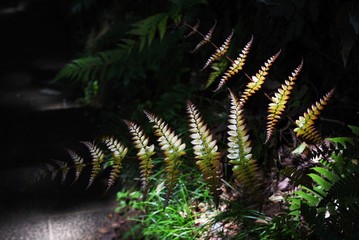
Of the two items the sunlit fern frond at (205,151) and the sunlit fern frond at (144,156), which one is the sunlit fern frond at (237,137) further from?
the sunlit fern frond at (144,156)

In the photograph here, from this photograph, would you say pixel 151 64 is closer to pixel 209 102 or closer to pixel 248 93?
pixel 209 102

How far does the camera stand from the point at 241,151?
2129 millimetres

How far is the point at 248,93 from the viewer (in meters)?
2.25

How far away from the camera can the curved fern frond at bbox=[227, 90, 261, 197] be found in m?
2.11

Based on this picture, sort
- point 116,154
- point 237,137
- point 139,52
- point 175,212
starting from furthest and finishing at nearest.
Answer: point 139,52
point 175,212
point 116,154
point 237,137

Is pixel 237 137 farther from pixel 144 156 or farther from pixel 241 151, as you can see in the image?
pixel 144 156

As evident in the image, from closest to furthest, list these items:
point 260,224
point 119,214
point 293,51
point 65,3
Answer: point 260,224
point 293,51
point 119,214
point 65,3

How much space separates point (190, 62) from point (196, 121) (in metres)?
2.25

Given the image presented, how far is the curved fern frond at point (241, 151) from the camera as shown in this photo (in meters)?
2.11

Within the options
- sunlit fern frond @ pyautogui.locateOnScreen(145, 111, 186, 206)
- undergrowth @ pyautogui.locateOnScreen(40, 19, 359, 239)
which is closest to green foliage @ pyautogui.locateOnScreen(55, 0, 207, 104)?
undergrowth @ pyautogui.locateOnScreen(40, 19, 359, 239)

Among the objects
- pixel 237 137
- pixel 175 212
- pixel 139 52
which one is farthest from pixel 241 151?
pixel 139 52

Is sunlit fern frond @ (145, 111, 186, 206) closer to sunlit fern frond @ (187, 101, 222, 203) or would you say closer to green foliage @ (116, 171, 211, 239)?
sunlit fern frond @ (187, 101, 222, 203)

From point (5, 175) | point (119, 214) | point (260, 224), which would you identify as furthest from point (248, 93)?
point (5, 175)

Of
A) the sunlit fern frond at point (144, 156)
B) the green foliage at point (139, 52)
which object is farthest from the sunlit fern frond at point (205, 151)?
the green foliage at point (139, 52)
